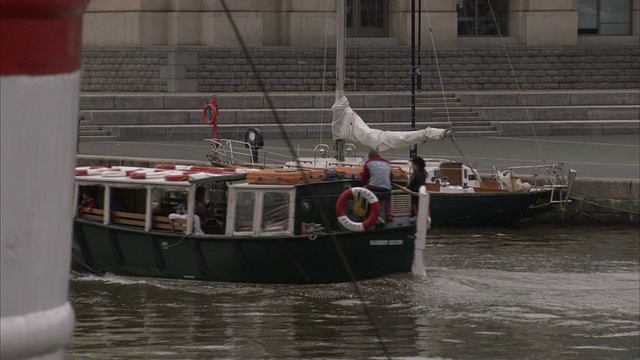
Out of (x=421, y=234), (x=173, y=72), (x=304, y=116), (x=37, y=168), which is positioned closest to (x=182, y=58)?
(x=173, y=72)

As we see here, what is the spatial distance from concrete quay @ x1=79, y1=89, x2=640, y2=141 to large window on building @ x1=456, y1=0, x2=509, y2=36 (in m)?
4.88

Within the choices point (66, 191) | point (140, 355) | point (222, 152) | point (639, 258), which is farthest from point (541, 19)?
point (66, 191)

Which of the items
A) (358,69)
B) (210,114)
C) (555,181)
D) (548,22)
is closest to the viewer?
(555,181)

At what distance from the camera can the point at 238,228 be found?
15.8 meters

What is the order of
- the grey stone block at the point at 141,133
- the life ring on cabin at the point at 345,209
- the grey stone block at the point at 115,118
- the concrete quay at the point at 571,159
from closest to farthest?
the life ring on cabin at the point at 345,209 → the concrete quay at the point at 571,159 → the grey stone block at the point at 141,133 → the grey stone block at the point at 115,118

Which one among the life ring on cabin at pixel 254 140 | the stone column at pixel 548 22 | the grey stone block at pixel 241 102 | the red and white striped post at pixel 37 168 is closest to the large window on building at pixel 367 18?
the stone column at pixel 548 22

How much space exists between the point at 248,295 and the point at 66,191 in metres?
14.1

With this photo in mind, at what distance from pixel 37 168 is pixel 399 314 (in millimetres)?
12973

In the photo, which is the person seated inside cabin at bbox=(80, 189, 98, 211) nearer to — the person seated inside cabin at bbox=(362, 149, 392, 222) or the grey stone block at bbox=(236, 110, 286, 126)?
the person seated inside cabin at bbox=(362, 149, 392, 222)

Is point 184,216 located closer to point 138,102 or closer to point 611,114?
point 138,102

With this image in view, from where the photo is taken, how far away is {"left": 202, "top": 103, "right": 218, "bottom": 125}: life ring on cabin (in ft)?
82.9

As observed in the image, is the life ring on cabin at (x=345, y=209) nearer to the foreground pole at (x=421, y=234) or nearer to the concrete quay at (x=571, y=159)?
the foreground pole at (x=421, y=234)

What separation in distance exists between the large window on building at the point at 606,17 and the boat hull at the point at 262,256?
24852 millimetres

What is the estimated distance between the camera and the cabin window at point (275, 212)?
15.6m
